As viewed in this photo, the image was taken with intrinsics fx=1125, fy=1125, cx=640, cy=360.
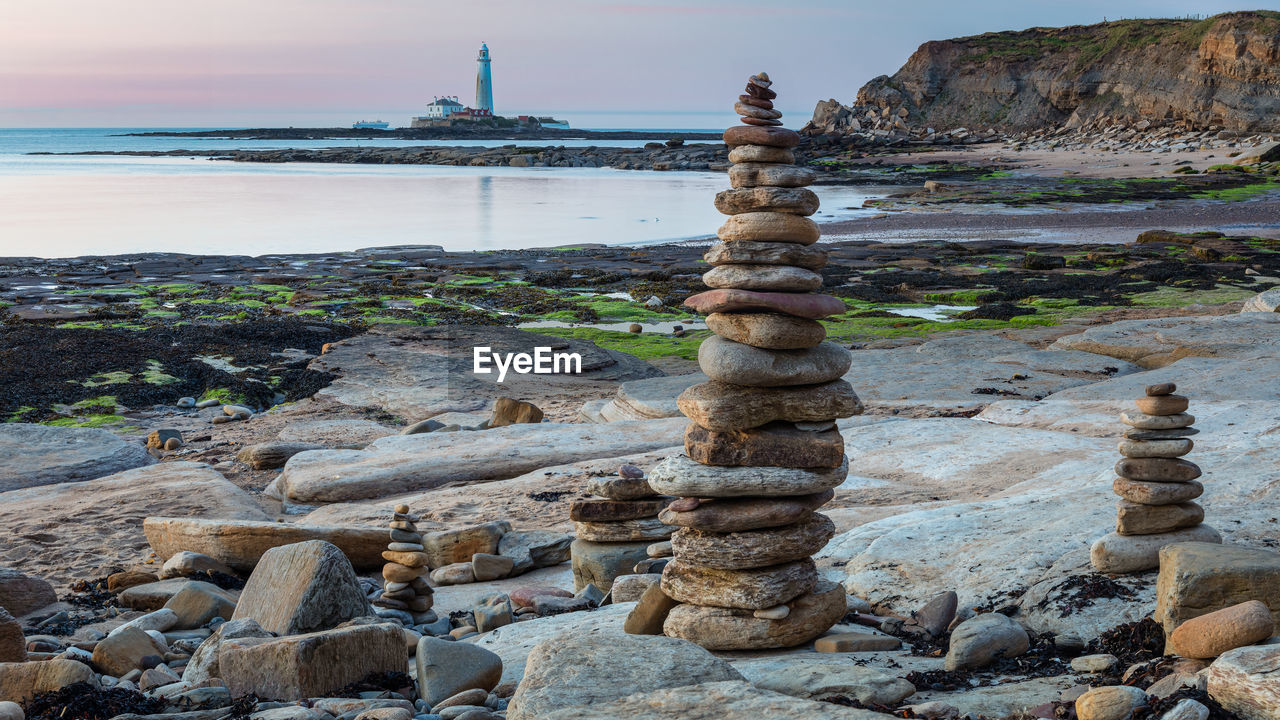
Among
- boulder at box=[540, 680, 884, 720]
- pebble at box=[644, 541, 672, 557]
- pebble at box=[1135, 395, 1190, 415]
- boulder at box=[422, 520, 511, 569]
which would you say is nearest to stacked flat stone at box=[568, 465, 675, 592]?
pebble at box=[644, 541, 672, 557]

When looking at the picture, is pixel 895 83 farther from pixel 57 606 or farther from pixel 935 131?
pixel 57 606

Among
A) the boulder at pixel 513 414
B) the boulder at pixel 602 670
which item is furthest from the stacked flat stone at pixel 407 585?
the boulder at pixel 513 414

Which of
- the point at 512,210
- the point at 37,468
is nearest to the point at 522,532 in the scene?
the point at 37,468

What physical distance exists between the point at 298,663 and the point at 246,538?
11.0ft

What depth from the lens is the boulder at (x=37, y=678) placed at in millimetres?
5281

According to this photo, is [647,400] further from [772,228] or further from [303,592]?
[303,592]

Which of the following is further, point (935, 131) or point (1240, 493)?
point (935, 131)

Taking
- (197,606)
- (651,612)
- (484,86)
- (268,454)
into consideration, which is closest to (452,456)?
(268,454)

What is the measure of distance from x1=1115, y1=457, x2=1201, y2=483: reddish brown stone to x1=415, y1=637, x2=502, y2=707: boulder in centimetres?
356

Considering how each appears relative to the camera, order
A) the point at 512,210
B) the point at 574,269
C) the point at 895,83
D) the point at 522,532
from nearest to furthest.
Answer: the point at 522,532 < the point at 574,269 < the point at 512,210 < the point at 895,83

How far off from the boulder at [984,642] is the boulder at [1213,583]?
670 millimetres

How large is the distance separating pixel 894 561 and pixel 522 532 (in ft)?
10.7

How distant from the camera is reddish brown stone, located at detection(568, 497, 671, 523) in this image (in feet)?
26.8

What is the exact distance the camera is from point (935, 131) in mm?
118062
